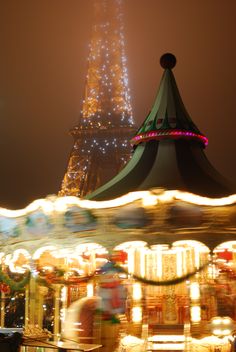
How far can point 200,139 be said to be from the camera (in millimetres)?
13633

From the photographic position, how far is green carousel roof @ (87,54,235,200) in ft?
39.5

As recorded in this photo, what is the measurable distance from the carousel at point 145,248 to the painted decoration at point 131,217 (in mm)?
17

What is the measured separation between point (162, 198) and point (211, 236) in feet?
3.66

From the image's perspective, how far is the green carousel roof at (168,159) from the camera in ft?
39.5

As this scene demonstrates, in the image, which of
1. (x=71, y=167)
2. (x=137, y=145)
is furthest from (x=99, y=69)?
(x=137, y=145)

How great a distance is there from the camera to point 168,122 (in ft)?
43.9

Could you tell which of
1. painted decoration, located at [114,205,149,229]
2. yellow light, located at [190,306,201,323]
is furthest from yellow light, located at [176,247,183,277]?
painted decoration, located at [114,205,149,229]

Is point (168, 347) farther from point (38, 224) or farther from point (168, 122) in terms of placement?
point (168, 122)

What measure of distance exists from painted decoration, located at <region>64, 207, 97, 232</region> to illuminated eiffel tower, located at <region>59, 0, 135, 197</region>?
32670mm

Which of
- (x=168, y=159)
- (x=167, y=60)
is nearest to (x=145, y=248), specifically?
(x=168, y=159)

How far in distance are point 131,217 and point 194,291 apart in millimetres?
5250

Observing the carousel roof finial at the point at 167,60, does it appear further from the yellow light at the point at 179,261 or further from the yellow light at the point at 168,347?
the yellow light at the point at 168,347

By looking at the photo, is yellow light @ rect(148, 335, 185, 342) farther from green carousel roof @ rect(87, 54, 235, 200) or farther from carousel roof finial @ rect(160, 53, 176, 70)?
carousel roof finial @ rect(160, 53, 176, 70)

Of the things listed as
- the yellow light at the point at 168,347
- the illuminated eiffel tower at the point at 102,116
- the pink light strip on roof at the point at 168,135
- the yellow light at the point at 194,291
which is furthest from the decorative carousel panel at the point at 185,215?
the illuminated eiffel tower at the point at 102,116
